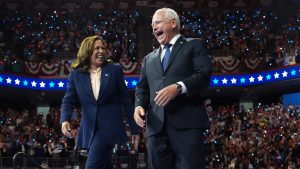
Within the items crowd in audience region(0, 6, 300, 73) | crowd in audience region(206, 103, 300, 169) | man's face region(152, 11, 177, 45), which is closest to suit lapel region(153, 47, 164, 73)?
man's face region(152, 11, 177, 45)

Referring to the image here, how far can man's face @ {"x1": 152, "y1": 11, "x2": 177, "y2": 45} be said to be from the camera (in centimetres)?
420

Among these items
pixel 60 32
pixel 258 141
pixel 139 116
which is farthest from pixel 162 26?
pixel 60 32

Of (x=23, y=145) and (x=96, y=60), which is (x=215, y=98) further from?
(x=96, y=60)

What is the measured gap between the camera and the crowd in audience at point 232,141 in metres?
16.5

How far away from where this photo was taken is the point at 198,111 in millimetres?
4133

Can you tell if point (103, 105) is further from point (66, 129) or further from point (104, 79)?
point (66, 129)

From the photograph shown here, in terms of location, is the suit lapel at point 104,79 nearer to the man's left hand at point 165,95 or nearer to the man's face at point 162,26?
the man's face at point 162,26

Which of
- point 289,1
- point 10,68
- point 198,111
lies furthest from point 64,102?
point 289,1

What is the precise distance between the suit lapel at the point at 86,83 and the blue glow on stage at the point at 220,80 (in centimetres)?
1798

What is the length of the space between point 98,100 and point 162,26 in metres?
1.37

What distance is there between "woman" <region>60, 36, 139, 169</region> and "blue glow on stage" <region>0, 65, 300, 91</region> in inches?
707

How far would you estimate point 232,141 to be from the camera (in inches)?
698

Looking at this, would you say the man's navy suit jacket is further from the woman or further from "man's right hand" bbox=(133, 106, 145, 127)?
the woman

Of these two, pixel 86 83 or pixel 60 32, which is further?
pixel 60 32
